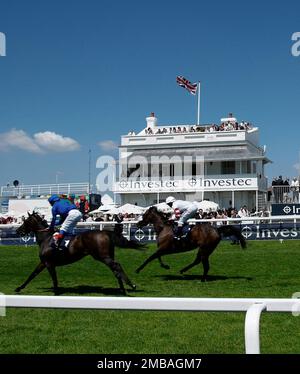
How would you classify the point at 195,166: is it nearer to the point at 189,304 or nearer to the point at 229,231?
the point at 229,231

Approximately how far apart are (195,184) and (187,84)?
28.4ft

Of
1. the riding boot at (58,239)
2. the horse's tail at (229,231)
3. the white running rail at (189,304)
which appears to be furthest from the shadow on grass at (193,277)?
the white running rail at (189,304)

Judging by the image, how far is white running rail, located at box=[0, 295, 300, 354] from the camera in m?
2.42

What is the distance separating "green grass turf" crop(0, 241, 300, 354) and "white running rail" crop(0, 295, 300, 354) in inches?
86.6

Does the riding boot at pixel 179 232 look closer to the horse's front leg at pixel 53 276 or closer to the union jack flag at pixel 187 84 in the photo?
the horse's front leg at pixel 53 276

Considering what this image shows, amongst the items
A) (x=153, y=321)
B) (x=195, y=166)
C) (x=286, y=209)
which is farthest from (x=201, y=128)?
(x=153, y=321)

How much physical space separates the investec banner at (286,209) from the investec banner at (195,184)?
10893mm

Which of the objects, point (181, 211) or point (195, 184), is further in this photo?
point (195, 184)

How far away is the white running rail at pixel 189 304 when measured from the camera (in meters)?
2.42

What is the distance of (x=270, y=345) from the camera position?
15.9ft

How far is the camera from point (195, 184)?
119ft

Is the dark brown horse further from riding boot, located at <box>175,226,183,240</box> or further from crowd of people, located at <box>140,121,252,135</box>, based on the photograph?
crowd of people, located at <box>140,121,252,135</box>
